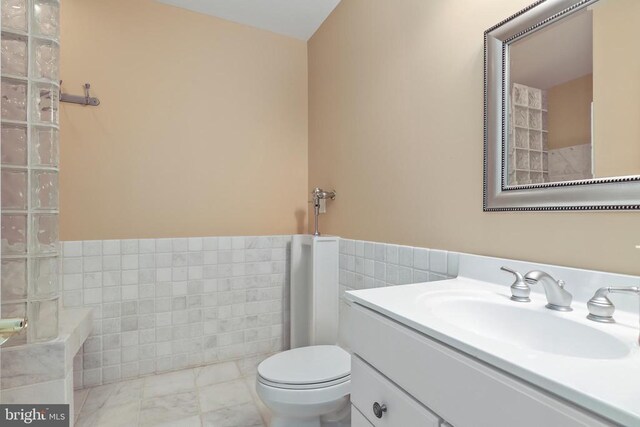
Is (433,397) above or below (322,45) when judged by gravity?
below

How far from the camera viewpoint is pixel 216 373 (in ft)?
6.58

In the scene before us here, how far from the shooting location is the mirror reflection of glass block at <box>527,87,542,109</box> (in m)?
0.96

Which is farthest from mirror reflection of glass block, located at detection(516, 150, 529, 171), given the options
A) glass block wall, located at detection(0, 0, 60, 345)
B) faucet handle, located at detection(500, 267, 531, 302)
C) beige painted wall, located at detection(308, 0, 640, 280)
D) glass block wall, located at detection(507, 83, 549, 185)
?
glass block wall, located at detection(0, 0, 60, 345)

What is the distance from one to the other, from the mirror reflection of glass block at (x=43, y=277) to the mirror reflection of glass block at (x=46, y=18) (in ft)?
2.89

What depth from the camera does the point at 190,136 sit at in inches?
82.9

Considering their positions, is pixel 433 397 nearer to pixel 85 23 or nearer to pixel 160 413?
pixel 160 413

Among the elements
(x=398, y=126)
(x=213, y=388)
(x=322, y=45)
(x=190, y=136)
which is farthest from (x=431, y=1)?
(x=213, y=388)

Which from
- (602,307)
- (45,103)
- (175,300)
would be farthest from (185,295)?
(602,307)

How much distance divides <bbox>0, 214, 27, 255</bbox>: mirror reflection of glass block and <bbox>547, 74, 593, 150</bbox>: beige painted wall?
182 centimetres

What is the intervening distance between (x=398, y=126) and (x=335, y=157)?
63cm

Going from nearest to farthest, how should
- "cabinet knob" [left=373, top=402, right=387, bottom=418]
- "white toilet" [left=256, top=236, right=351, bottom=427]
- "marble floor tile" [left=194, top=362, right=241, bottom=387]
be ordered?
"cabinet knob" [left=373, top=402, right=387, bottom=418], "white toilet" [left=256, top=236, right=351, bottom=427], "marble floor tile" [left=194, top=362, right=241, bottom=387]

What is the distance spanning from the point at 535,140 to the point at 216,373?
2.10 metres

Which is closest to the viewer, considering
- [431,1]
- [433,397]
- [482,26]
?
[433,397]

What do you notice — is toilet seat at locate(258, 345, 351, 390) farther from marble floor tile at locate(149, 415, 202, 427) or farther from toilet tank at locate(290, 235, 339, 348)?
marble floor tile at locate(149, 415, 202, 427)
